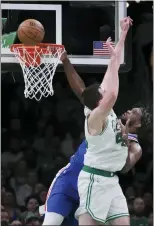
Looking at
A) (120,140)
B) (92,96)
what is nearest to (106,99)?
(92,96)

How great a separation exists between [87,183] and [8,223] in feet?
8.29

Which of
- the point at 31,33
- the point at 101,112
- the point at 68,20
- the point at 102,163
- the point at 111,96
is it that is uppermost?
the point at 68,20

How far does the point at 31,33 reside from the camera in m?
5.15

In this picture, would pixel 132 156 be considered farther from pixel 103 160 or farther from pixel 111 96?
pixel 111 96

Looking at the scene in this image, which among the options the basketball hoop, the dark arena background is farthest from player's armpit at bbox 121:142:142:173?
the dark arena background

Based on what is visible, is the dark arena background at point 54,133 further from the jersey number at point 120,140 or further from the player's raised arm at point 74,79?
the jersey number at point 120,140

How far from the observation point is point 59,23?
5746 millimetres

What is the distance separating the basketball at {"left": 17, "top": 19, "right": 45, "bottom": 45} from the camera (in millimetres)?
5156

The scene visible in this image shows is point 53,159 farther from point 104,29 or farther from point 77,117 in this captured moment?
point 104,29

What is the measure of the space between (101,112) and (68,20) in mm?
2003

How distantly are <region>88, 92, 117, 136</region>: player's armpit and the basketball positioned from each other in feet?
3.25

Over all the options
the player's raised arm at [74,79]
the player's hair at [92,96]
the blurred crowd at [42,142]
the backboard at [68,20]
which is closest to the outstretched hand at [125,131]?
the player's hair at [92,96]

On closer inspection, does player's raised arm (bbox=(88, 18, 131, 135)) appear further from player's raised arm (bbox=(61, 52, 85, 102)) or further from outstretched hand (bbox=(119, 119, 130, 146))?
player's raised arm (bbox=(61, 52, 85, 102))

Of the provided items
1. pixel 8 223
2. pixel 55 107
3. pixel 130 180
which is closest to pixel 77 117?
pixel 55 107
